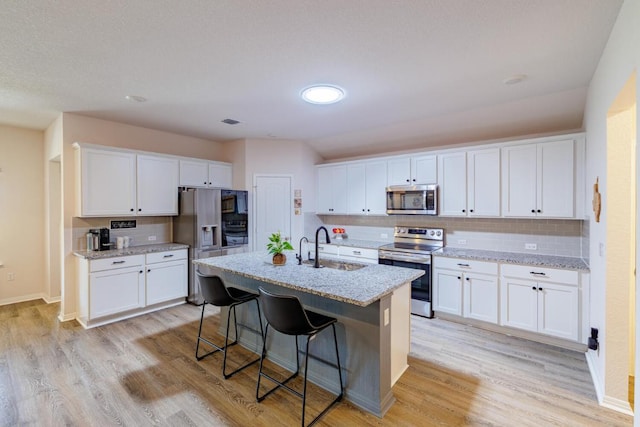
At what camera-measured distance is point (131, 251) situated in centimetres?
400

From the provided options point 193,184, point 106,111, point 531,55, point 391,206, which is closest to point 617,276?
point 531,55

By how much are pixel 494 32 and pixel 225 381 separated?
3.42 metres

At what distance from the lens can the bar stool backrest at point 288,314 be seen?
2.00 metres

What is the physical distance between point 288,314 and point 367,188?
3.32 meters

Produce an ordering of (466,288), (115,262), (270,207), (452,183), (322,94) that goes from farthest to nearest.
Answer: (270,207), (452,183), (115,262), (466,288), (322,94)

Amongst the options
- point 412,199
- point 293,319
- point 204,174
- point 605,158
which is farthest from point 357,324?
point 204,174

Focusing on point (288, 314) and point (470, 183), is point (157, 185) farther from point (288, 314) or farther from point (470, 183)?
point (470, 183)

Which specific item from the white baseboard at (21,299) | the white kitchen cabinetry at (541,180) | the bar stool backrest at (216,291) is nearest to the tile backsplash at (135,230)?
the white baseboard at (21,299)

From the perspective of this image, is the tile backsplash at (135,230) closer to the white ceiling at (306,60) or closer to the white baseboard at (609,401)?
the white ceiling at (306,60)

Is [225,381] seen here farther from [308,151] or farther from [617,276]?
[308,151]

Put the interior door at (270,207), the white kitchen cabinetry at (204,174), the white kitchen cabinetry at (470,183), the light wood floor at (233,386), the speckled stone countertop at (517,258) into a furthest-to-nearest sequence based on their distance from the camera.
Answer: the interior door at (270,207), the white kitchen cabinetry at (204,174), the white kitchen cabinetry at (470,183), the speckled stone countertop at (517,258), the light wood floor at (233,386)

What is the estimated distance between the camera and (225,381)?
8.36ft

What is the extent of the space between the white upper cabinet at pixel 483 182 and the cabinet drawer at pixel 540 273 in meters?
0.75

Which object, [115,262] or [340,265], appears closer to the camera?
[340,265]
